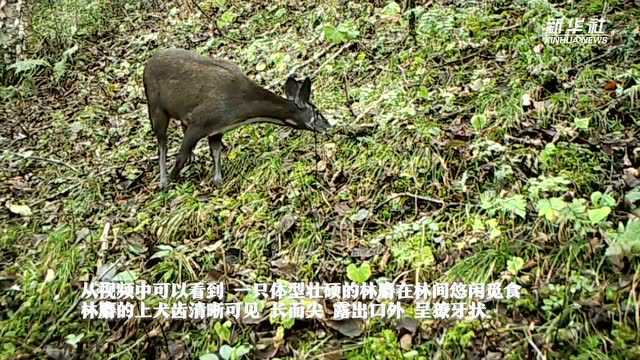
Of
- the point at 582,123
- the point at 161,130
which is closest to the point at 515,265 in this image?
the point at 582,123

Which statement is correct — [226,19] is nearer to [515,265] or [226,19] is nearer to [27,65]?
[27,65]

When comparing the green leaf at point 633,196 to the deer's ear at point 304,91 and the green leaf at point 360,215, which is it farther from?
the deer's ear at point 304,91

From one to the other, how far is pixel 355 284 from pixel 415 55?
326 centimetres

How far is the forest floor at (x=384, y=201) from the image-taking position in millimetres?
3652

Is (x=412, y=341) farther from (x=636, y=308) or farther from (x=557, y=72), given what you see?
(x=557, y=72)

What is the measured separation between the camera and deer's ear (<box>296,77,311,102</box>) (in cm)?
542

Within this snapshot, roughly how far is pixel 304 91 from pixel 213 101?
794mm

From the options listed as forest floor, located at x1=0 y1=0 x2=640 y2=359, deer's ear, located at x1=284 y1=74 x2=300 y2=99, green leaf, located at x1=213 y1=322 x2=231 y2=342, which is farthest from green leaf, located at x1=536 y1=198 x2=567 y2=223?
deer's ear, located at x1=284 y1=74 x2=300 y2=99

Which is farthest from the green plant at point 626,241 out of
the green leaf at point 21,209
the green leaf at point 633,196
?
the green leaf at point 21,209

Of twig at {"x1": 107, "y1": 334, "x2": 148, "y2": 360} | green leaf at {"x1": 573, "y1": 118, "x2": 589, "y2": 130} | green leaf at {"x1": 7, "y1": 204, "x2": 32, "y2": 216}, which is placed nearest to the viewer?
twig at {"x1": 107, "y1": 334, "x2": 148, "y2": 360}

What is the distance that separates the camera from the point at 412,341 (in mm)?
3646

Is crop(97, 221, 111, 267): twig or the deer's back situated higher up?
the deer's back

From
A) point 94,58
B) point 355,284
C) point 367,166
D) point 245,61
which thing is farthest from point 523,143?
point 94,58

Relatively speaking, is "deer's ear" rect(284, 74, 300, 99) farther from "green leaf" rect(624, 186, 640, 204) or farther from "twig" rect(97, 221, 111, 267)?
"green leaf" rect(624, 186, 640, 204)
